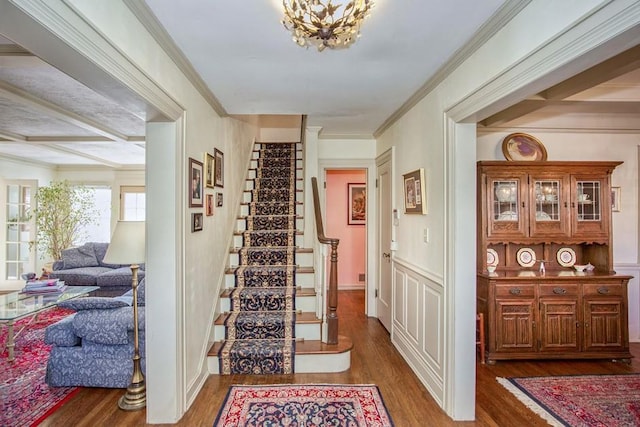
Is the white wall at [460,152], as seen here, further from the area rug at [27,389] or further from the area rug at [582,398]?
the area rug at [27,389]

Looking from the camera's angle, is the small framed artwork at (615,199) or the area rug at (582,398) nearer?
the area rug at (582,398)

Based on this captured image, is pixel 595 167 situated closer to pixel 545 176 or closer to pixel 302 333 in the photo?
pixel 545 176

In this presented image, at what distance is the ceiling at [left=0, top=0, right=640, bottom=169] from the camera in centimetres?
180

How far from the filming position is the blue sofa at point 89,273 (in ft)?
18.4

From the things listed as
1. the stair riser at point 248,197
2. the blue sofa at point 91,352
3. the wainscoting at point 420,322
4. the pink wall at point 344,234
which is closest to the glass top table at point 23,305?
the blue sofa at point 91,352

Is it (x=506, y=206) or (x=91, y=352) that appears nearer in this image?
(x=91, y=352)

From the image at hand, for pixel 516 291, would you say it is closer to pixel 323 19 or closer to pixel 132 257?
pixel 323 19

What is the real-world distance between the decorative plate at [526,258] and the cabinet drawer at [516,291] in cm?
42

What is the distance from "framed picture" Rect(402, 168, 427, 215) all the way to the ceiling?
0.71 m

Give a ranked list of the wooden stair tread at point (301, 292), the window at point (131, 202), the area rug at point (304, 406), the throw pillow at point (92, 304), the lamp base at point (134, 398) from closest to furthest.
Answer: the area rug at point (304, 406), the lamp base at point (134, 398), the throw pillow at point (92, 304), the wooden stair tread at point (301, 292), the window at point (131, 202)

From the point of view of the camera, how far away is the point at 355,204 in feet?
21.1

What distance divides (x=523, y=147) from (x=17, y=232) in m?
8.70

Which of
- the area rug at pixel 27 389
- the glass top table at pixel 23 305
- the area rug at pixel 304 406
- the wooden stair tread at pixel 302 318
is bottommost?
the area rug at pixel 304 406

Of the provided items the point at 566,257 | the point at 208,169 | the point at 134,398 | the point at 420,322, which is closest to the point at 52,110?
the point at 208,169
